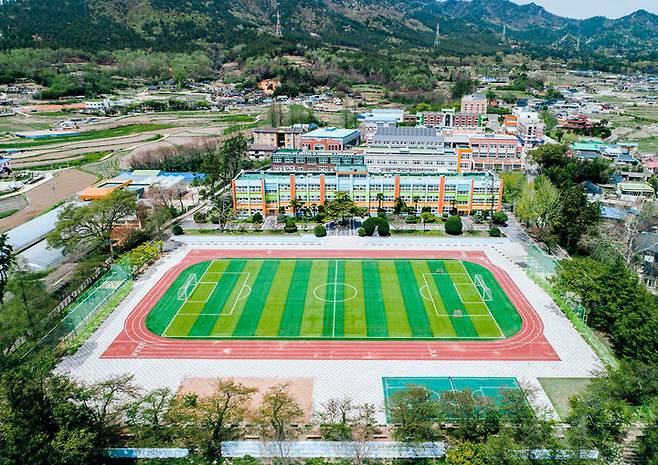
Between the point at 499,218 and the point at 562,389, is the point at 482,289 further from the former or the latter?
the point at 499,218

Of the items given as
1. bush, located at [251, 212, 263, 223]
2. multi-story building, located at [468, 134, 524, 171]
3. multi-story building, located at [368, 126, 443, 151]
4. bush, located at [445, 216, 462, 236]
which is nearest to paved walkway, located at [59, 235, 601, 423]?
bush, located at [445, 216, 462, 236]

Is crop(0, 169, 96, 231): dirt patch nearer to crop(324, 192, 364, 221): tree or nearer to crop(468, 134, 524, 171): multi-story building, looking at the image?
crop(324, 192, 364, 221): tree

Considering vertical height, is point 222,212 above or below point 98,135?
below

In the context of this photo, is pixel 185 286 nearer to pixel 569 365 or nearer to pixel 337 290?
pixel 337 290

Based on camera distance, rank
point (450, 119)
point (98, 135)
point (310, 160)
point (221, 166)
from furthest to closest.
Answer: point (450, 119) → point (98, 135) → point (310, 160) → point (221, 166)

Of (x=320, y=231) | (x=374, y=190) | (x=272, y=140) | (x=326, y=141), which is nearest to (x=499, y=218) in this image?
(x=374, y=190)

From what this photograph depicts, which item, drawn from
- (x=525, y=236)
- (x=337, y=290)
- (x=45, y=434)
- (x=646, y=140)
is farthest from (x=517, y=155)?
(x=45, y=434)
